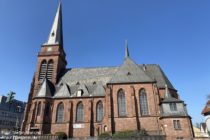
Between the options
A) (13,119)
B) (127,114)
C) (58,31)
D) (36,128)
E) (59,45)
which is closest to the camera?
(127,114)

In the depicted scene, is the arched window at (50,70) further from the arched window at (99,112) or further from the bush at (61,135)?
the bush at (61,135)

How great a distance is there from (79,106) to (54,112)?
15.8 feet

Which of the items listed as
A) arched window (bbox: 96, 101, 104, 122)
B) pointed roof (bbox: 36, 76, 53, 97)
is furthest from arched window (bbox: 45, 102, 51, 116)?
arched window (bbox: 96, 101, 104, 122)

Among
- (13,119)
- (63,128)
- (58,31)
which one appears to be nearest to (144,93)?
(63,128)

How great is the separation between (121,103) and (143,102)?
12.2ft

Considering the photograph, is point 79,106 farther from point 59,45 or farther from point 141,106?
point 59,45

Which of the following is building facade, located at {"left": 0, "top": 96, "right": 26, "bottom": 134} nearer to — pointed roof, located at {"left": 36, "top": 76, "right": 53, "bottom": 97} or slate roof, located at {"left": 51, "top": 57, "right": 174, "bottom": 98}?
pointed roof, located at {"left": 36, "top": 76, "right": 53, "bottom": 97}

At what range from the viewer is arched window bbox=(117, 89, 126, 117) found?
29.1m

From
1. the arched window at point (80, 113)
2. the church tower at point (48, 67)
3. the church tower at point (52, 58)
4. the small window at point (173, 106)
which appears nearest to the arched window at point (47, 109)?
the church tower at point (48, 67)

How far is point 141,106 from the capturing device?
29.7 meters

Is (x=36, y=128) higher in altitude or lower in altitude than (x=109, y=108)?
lower

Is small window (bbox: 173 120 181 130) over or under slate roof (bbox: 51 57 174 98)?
under

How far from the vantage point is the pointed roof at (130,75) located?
31.5 m

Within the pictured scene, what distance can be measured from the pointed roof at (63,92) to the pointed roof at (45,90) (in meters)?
1.54
